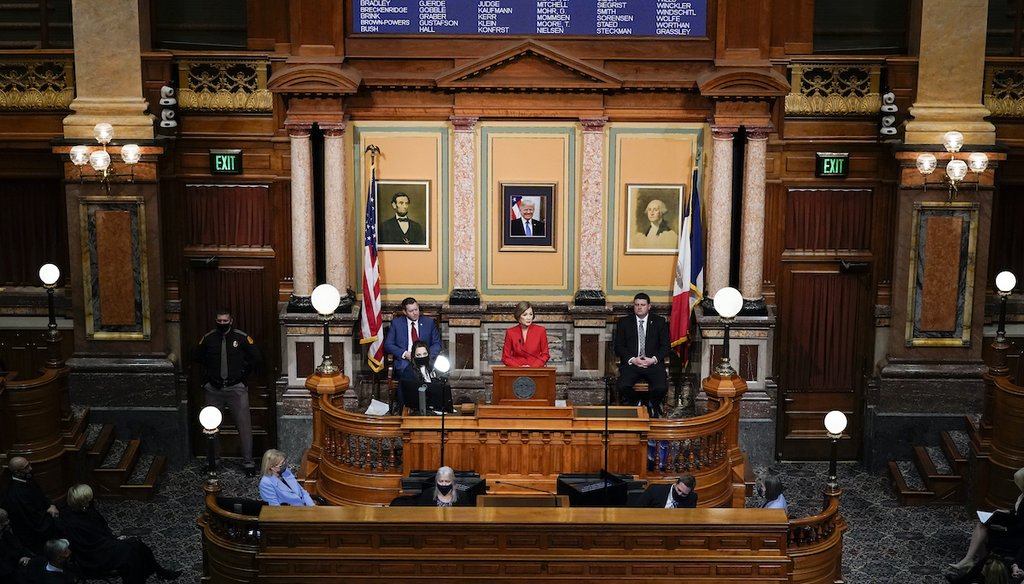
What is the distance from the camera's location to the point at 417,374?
15203 mm

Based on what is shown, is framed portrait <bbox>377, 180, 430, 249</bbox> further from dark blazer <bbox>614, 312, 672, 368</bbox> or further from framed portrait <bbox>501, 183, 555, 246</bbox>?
dark blazer <bbox>614, 312, 672, 368</bbox>

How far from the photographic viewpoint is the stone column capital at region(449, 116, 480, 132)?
16125 mm

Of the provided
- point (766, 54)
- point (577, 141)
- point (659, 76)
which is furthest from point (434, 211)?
point (766, 54)

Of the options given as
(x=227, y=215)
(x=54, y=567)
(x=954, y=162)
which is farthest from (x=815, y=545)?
(x=227, y=215)

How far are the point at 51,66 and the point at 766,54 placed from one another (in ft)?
25.5

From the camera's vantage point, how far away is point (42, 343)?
17.0 m

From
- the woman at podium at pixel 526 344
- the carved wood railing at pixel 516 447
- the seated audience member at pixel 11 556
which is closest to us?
the seated audience member at pixel 11 556

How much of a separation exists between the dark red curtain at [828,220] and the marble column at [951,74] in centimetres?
101

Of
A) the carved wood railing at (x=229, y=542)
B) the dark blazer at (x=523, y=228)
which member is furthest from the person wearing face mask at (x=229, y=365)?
the carved wood railing at (x=229, y=542)

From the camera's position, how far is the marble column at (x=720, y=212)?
16000mm

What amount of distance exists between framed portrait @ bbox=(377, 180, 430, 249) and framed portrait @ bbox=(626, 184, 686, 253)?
2.25 metres

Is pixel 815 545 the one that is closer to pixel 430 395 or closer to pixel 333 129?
pixel 430 395

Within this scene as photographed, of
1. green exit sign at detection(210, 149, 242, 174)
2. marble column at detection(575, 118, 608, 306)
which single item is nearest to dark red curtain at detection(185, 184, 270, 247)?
green exit sign at detection(210, 149, 242, 174)

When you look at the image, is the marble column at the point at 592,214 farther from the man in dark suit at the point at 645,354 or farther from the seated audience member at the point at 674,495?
the seated audience member at the point at 674,495
